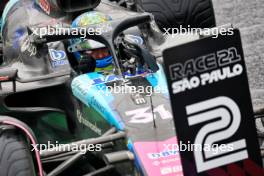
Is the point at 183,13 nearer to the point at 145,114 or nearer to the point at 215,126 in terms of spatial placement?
the point at 145,114

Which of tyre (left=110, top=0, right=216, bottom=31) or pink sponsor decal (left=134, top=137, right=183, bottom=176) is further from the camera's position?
tyre (left=110, top=0, right=216, bottom=31)

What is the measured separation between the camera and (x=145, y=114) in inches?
160

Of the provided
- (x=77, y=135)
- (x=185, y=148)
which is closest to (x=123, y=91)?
(x=77, y=135)

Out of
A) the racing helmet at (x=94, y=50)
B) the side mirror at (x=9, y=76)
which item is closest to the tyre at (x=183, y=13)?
the racing helmet at (x=94, y=50)

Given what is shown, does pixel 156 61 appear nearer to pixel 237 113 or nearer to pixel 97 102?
pixel 97 102

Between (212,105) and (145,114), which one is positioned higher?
(212,105)

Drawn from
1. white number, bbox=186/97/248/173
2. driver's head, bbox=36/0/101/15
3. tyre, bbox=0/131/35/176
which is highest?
driver's head, bbox=36/0/101/15

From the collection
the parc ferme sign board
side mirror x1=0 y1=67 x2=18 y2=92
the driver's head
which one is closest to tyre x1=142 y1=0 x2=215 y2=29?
the driver's head

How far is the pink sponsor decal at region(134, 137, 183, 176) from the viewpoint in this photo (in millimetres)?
3721

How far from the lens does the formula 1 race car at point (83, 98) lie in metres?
3.90

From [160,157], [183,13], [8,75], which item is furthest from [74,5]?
[160,157]

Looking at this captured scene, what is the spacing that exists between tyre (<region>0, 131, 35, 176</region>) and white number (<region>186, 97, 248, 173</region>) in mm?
1071

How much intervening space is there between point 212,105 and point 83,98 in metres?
1.34

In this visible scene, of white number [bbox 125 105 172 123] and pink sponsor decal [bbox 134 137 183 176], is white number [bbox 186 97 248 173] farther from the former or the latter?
white number [bbox 125 105 172 123]
